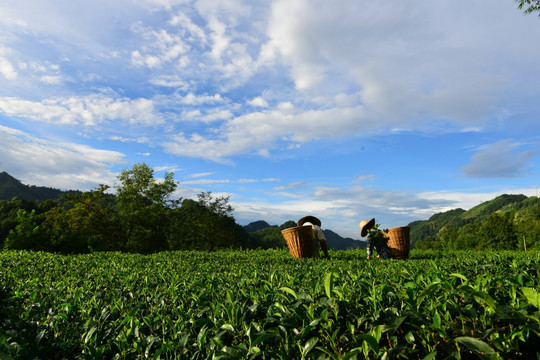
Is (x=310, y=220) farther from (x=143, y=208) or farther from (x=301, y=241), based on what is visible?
(x=143, y=208)

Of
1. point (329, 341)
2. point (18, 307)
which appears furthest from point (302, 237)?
point (329, 341)

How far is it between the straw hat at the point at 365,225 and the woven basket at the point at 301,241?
184 cm

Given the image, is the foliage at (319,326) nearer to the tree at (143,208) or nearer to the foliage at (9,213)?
the tree at (143,208)

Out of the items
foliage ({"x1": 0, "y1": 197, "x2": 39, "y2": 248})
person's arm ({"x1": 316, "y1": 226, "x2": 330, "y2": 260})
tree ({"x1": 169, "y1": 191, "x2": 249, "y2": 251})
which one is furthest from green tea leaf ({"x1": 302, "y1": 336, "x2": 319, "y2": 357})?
foliage ({"x1": 0, "y1": 197, "x2": 39, "y2": 248})

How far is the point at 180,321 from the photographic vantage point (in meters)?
2.21

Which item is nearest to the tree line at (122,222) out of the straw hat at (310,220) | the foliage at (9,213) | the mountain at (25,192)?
the straw hat at (310,220)

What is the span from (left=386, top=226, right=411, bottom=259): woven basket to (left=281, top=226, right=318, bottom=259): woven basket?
2912 mm

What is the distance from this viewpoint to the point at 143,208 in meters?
20.3

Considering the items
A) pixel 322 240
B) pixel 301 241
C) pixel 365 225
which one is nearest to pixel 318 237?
pixel 322 240

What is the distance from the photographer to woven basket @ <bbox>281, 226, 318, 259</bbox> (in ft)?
30.0

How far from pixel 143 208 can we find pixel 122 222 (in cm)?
189

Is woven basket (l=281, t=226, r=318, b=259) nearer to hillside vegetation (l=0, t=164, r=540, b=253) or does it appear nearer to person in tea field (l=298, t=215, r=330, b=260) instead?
person in tea field (l=298, t=215, r=330, b=260)

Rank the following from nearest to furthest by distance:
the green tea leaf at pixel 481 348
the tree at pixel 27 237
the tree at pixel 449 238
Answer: the green tea leaf at pixel 481 348
the tree at pixel 27 237
the tree at pixel 449 238

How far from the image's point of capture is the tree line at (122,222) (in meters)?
13.3
